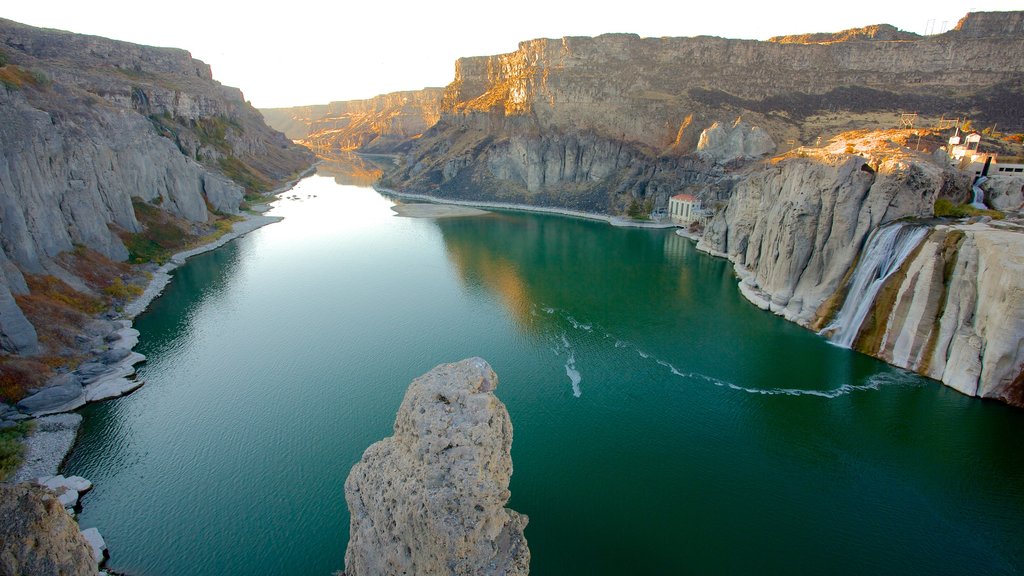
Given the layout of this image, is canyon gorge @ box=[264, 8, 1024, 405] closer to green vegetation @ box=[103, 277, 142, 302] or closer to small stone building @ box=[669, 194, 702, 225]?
small stone building @ box=[669, 194, 702, 225]

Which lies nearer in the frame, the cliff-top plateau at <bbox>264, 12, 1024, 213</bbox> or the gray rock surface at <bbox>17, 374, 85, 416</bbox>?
the gray rock surface at <bbox>17, 374, 85, 416</bbox>

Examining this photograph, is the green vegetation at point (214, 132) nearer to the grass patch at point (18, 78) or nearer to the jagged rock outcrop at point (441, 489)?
the grass patch at point (18, 78)

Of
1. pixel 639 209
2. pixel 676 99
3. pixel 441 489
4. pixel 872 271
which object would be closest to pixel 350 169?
pixel 676 99

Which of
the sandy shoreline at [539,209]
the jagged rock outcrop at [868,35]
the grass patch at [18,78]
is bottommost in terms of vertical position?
the sandy shoreline at [539,209]

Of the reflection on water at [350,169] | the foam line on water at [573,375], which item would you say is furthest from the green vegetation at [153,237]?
the reflection on water at [350,169]

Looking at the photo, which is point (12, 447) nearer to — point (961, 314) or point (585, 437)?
point (585, 437)

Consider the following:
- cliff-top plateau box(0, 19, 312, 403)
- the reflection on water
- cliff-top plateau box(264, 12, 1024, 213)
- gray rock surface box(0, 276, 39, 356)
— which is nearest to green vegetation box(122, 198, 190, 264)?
cliff-top plateau box(0, 19, 312, 403)

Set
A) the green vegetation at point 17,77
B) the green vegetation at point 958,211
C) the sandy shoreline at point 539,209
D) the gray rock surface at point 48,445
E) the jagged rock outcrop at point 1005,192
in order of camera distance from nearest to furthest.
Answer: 1. the gray rock surface at point 48,445
2. the green vegetation at point 958,211
3. the jagged rock outcrop at point 1005,192
4. the green vegetation at point 17,77
5. the sandy shoreline at point 539,209
